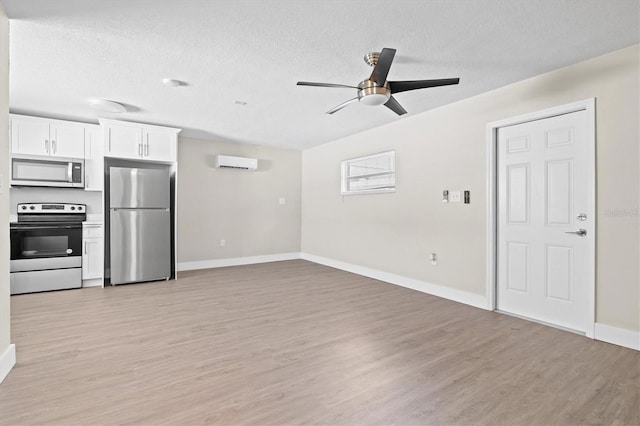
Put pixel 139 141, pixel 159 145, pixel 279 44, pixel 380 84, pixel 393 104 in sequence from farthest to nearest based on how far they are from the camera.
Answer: pixel 159 145, pixel 139 141, pixel 393 104, pixel 380 84, pixel 279 44

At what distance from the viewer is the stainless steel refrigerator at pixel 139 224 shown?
4469 mm

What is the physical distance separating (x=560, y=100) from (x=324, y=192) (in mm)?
4134

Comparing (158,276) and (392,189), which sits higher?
(392,189)

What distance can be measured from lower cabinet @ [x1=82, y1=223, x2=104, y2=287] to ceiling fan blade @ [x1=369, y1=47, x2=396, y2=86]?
14.4 feet

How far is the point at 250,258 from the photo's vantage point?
21.0 feet

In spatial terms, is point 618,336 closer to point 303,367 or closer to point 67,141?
point 303,367

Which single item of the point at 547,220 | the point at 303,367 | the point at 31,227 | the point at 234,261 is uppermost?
the point at 547,220

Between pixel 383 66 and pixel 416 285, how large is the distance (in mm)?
3046

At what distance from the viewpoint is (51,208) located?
14.4ft

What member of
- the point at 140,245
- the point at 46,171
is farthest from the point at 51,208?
the point at 140,245

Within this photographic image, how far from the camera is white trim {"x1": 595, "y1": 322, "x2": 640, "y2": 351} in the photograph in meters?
2.49

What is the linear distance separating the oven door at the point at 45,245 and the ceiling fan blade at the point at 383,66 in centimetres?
448

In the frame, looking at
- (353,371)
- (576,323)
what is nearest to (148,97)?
(353,371)

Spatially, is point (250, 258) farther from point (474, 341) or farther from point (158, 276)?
point (474, 341)
